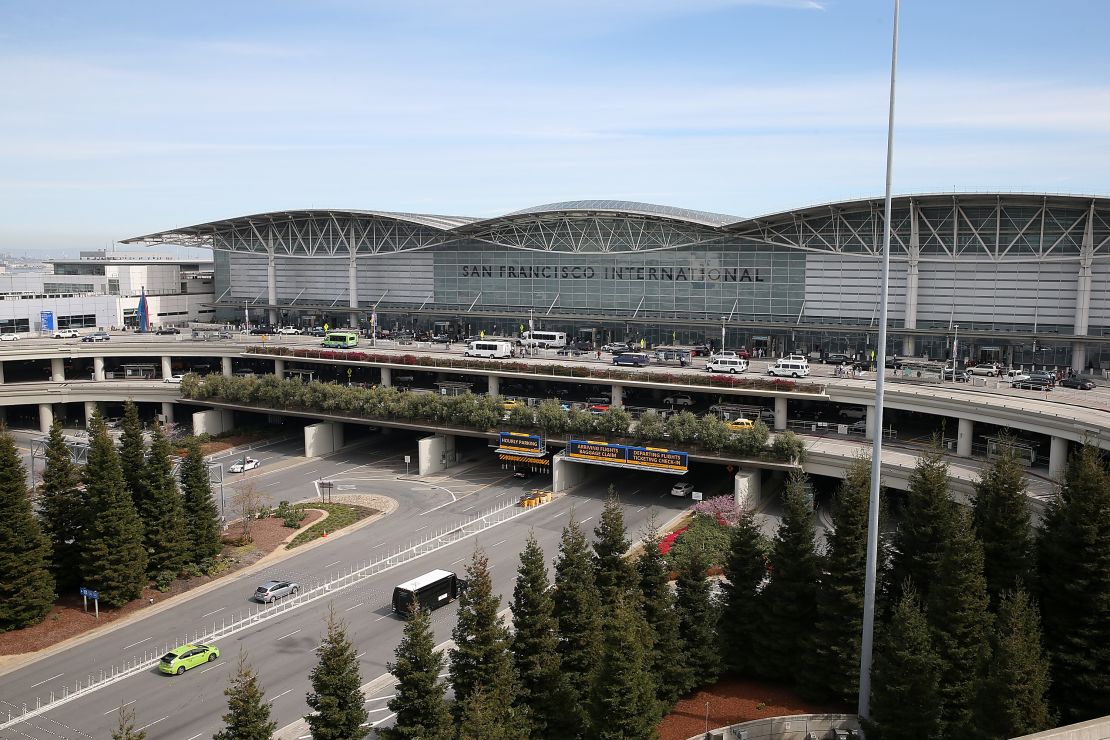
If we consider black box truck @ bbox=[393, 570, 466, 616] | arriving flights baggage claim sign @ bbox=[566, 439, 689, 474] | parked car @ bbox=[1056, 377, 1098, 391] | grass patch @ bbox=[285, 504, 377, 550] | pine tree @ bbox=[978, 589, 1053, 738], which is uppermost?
parked car @ bbox=[1056, 377, 1098, 391]

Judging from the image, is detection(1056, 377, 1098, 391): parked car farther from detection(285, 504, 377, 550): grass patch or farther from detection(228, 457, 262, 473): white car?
detection(228, 457, 262, 473): white car

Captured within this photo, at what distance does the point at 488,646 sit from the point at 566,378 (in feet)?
125

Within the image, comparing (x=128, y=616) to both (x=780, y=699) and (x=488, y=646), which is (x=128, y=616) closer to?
(x=488, y=646)

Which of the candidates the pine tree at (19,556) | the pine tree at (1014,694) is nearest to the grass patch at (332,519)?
the pine tree at (19,556)

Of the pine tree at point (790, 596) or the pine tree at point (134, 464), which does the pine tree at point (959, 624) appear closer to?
the pine tree at point (790, 596)

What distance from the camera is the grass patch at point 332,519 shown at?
145 feet

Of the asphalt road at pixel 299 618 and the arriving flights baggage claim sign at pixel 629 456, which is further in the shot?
the arriving flights baggage claim sign at pixel 629 456

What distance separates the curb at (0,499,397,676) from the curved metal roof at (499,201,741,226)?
37.6 metres

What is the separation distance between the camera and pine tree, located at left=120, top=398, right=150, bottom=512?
125 feet

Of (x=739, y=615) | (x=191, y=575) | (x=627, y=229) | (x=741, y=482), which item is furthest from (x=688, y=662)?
(x=627, y=229)

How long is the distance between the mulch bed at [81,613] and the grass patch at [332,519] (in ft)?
4.10

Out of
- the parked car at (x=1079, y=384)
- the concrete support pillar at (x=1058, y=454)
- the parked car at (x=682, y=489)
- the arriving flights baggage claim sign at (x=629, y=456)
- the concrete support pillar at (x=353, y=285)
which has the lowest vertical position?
the parked car at (x=682, y=489)

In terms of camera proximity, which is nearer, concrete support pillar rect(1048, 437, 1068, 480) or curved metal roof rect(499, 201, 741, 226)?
concrete support pillar rect(1048, 437, 1068, 480)

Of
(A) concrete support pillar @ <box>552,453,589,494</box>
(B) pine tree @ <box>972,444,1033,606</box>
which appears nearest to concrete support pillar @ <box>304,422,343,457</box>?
(A) concrete support pillar @ <box>552,453,589,494</box>
